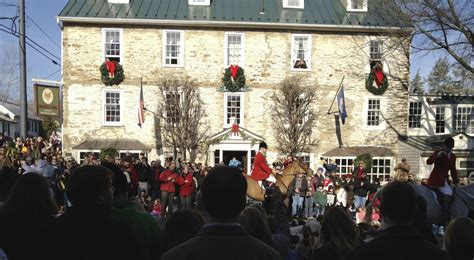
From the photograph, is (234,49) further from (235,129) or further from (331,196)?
(331,196)

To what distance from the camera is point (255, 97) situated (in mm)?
24812

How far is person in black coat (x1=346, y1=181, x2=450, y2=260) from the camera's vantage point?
267cm

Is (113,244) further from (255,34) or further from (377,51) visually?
(377,51)

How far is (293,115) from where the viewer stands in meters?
24.4

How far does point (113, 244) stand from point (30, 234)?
0.90 m

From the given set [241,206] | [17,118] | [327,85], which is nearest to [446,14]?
[327,85]

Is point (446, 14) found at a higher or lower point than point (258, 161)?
higher

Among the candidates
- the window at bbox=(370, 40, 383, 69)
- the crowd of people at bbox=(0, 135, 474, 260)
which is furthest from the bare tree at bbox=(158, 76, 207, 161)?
the crowd of people at bbox=(0, 135, 474, 260)

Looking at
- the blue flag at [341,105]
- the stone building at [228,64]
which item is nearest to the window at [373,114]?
the stone building at [228,64]

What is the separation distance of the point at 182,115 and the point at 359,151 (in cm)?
999

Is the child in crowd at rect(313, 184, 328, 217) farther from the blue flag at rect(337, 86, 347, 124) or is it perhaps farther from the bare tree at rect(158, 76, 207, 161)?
the bare tree at rect(158, 76, 207, 161)

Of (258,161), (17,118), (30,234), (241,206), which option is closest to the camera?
(241,206)

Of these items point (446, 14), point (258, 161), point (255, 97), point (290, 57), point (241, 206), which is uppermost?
point (446, 14)

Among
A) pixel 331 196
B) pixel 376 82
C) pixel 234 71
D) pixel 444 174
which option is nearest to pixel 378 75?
pixel 376 82
